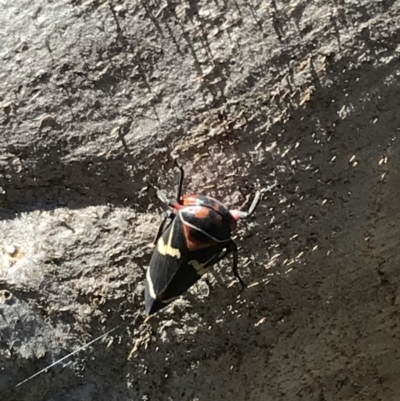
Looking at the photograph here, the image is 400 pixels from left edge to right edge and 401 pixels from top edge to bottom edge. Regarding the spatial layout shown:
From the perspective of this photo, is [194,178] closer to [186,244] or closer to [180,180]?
[180,180]

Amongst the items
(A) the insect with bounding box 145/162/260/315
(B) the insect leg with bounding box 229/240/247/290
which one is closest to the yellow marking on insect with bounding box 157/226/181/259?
(A) the insect with bounding box 145/162/260/315

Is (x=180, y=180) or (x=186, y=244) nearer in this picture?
(x=180, y=180)

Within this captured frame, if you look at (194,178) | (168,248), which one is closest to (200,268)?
(168,248)

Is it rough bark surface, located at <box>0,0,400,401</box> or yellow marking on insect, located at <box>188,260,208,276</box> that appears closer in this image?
rough bark surface, located at <box>0,0,400,401</box>

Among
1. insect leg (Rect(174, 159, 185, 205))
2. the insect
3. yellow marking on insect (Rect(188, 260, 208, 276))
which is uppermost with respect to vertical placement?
insect leg (Rect(174, 159, 185, 205))

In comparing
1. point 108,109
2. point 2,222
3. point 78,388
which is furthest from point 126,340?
point 108,109

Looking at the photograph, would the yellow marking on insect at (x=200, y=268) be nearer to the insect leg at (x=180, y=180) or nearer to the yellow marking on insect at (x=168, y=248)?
the yellow marking on insect at (x=168, y=248)

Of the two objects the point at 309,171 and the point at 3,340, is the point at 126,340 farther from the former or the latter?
the point at 309,171

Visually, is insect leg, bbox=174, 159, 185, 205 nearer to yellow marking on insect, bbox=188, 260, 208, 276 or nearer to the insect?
the insect
